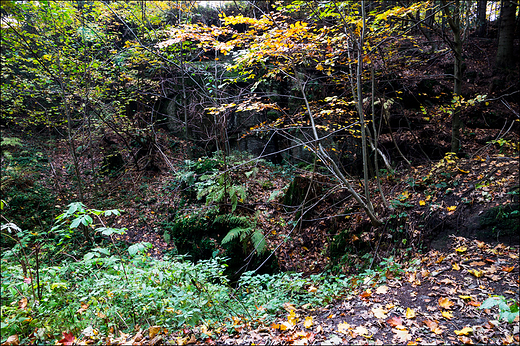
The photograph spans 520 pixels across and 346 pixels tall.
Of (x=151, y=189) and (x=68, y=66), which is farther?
(x=151, y=189)

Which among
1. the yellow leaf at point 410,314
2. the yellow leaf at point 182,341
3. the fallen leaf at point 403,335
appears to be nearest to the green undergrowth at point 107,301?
the yellow leaf at point 182,341

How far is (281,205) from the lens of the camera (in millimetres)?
6105

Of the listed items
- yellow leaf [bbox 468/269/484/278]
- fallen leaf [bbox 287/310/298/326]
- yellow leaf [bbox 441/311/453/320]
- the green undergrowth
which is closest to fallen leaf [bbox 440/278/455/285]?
yellow leaf [bbox 468/269/484/278]

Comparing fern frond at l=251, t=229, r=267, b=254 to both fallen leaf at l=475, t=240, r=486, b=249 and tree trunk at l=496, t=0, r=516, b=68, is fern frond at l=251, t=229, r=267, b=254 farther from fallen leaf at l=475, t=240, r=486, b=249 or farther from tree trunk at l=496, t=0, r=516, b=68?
tree trunk at l=496, t=0, r=516, b=68

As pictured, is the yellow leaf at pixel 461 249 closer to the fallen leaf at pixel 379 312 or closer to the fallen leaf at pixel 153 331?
the fallen leaf at pixel 379 312

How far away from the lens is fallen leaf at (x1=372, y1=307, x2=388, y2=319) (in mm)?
2968

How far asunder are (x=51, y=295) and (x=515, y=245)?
601 cm

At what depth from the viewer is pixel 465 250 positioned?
385 cm

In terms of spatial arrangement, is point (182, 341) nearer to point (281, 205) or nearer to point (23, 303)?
point (23, 303)

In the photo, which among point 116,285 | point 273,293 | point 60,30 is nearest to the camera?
point 116,285

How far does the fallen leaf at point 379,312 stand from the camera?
2968 mm

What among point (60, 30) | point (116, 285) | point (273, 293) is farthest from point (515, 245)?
point (60, 30)

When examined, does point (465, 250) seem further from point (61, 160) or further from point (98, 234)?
point (61, 160)

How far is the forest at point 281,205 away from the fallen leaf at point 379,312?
2 cm
